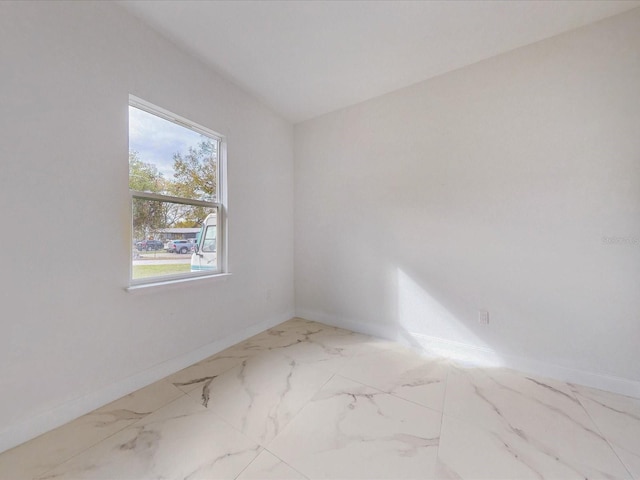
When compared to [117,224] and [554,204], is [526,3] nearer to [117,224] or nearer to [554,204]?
[554,204]

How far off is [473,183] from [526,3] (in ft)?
3.97

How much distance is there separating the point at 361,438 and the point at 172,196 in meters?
2.18

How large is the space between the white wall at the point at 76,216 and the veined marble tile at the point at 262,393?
50 centimetres

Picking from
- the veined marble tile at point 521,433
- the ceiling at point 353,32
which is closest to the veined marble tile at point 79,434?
the veined marble tile at point 521,433

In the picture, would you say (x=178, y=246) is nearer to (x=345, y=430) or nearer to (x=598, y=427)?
(x=345, y=430)

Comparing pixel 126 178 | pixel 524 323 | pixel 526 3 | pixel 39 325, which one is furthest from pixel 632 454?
pixel 126 178

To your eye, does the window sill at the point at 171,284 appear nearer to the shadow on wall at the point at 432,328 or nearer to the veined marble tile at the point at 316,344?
the veined marble tile at the point at 316,344

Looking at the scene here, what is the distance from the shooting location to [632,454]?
126 centimetres

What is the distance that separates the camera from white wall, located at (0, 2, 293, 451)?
1.30 metres

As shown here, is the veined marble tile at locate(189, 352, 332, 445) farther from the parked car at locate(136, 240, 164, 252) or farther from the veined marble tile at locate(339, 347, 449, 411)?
the parked car at locate(136, 240, 164, 252)

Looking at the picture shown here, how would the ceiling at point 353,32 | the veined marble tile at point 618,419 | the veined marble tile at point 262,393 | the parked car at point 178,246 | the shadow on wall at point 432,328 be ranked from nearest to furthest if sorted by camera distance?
the veined marble tile at point 618,419
the veined marble tile at point 262,393
the ceiling at point 353,32
the parked car at point 178,246
the shadow on wall at point 432,328

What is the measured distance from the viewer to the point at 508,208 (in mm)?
2076

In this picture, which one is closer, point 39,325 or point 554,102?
point 39,325

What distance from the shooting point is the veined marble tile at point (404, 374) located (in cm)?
174
